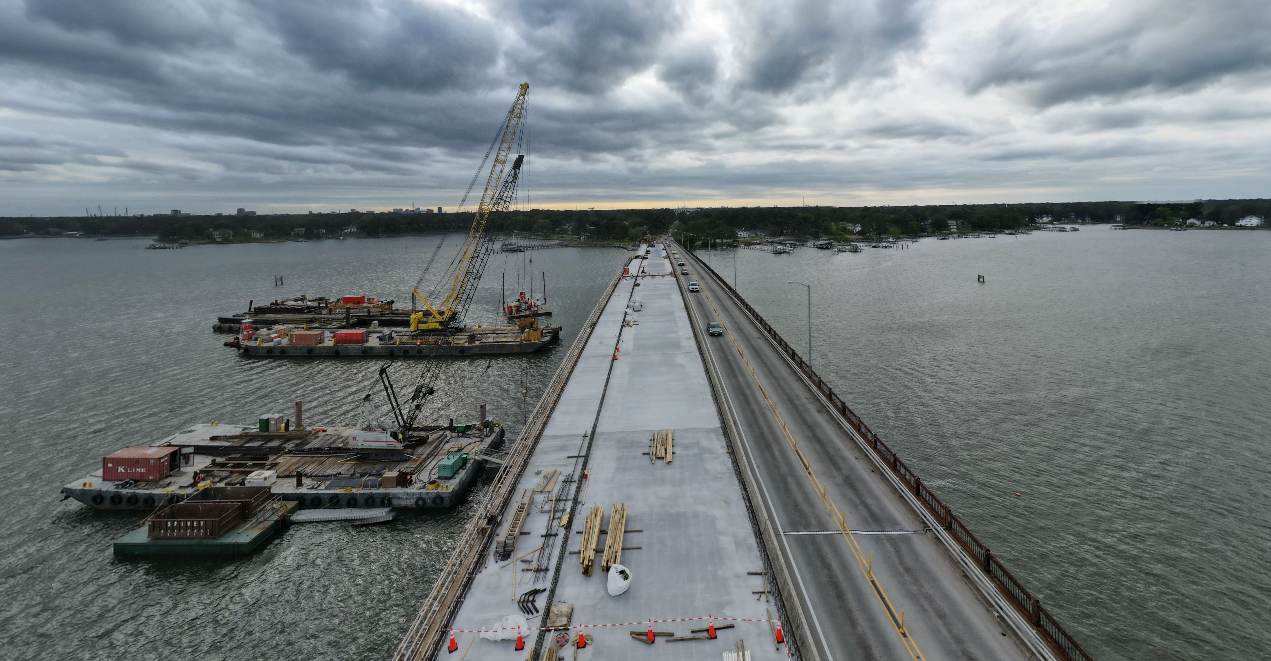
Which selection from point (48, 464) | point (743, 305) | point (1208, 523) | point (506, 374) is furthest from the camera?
point (743, 305)

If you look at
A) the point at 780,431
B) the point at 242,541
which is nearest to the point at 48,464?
the point at 242,541

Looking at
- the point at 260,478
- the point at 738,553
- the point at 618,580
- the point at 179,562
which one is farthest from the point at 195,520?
the point at 738,553

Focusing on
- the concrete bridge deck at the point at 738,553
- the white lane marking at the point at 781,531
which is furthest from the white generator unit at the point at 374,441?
the white lane marking at the point at 781,531

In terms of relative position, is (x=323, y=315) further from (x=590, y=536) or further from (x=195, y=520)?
(x=590, y=536)

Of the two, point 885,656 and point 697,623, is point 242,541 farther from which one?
point 885,656

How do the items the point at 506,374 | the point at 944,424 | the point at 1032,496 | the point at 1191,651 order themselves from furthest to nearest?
the point at 506,374 → the point at 944,424 → the point at 1032,496 → the point at 1191,651

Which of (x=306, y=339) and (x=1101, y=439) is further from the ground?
(x=306, y=339)
